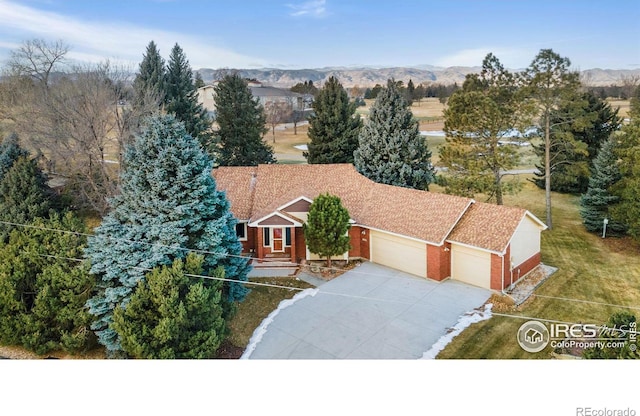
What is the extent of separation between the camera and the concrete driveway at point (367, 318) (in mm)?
6369

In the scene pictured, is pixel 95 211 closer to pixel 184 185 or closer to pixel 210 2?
pixel 184 185

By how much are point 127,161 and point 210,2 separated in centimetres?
278

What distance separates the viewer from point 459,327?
6973mm

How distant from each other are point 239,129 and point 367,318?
11852 mm

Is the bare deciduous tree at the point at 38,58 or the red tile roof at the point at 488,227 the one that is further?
the red tile roof at the point at 488,227

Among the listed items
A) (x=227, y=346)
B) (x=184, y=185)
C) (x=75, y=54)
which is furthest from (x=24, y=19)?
(x=227, y=346)

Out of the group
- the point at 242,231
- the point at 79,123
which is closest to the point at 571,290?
the point at 242,231

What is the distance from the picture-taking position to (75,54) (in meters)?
7.64

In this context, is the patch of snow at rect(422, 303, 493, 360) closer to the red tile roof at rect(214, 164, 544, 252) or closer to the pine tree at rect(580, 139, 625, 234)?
the red tile roof at rect(214, 164, 544, 252)

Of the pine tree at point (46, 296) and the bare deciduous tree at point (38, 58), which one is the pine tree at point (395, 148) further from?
the pine tree at point (46, 296)

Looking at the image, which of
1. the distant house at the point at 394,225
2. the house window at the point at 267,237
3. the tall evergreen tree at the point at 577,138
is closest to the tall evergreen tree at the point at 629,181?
the tall evergreen tree at the point at 577,138

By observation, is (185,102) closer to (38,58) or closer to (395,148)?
(38,58)

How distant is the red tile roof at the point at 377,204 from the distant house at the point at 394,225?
Answer: 20mm

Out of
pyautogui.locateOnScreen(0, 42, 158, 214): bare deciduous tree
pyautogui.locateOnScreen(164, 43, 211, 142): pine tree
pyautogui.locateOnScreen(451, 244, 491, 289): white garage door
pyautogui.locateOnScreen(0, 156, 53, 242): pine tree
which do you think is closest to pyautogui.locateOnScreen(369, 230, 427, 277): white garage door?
pyautogui.locateOnScreen(451, 244, 491, 289): white garage door
